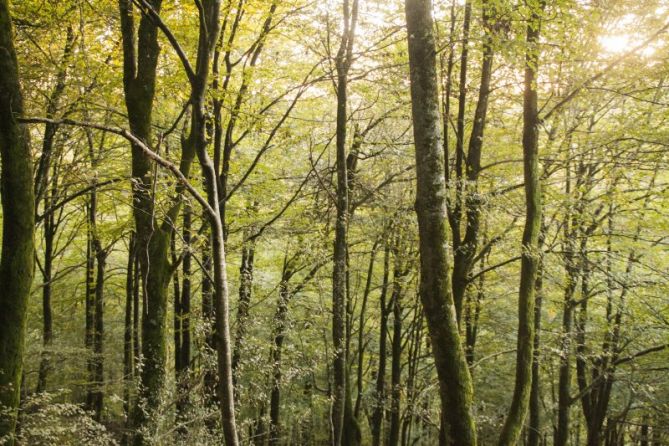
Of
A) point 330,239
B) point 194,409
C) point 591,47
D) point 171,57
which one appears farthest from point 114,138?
point 591,47

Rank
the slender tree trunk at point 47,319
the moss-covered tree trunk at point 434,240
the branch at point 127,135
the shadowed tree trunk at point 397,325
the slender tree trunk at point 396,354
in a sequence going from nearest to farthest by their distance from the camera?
the branch at point 127,135 < the moss-covered tree trunk at point 434,240 < the shadowed tree trunk at point 397,325 < the slender tree trunk at point 396,354 < the slender tree trunk at point 47,319

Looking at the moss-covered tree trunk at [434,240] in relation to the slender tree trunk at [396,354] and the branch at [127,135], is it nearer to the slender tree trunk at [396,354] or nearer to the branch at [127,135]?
the branch at [127,135]

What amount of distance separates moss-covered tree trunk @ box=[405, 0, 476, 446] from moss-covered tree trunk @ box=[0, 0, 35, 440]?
13.6 ft

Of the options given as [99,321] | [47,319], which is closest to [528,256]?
[47,319]

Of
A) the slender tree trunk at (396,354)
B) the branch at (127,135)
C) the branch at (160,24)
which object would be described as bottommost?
the slender tree trunk at (396,354)

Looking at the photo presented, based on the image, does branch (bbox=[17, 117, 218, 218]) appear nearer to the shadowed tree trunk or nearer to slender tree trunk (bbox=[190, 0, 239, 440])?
slender tree trunk (bbox=[190, 0, 239, 440])

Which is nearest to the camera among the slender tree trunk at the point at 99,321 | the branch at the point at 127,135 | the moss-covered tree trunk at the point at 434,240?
the branch at the point at 127,135

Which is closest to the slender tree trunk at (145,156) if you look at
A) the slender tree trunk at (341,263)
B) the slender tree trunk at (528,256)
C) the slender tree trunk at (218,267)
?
the slender tree trunk at (341,263)

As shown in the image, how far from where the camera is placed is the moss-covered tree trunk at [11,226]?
4.81m

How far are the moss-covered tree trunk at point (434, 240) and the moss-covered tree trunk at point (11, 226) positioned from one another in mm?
4155

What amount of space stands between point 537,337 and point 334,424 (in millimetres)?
6033

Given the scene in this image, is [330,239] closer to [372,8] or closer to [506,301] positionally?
[372,8]

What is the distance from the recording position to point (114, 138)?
1355cm

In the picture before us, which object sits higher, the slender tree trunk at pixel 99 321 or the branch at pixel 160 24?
the branch at pixel 160 24
